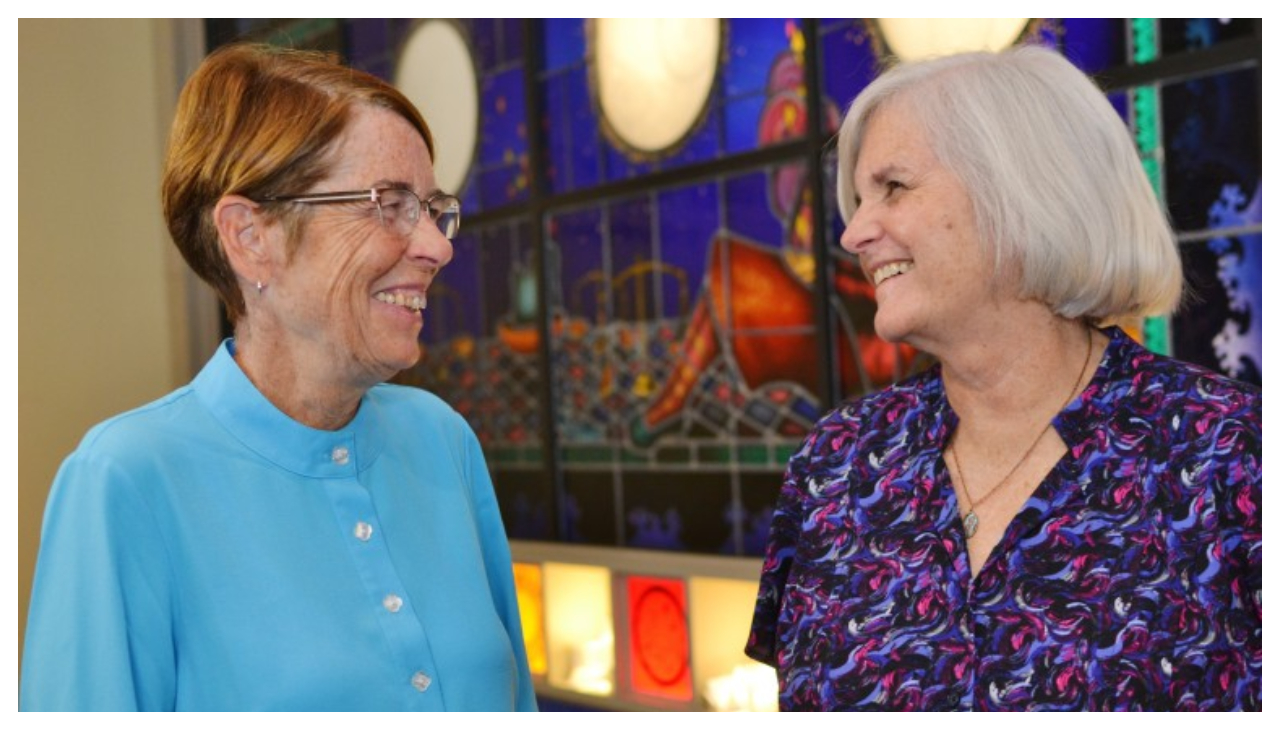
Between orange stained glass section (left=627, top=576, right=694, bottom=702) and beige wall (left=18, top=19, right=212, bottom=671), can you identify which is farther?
beige wall (left=18, top=19, right=212, bottom=671)

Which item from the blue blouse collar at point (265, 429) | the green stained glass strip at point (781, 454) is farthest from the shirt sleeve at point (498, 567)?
the green stained glass strip at point (781, 454)

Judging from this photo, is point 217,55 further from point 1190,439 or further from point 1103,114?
point 1190,439

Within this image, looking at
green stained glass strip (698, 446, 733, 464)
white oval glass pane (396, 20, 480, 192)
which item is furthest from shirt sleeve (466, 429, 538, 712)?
white oval glass pane (396, 20, 480, 192)

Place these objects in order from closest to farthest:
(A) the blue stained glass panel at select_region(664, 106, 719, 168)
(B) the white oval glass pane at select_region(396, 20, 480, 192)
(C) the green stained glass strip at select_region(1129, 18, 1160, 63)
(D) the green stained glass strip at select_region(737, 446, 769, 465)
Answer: (C) the green stained glass strip at select_region(1129, 18, 1160, 63), (D) the green stained glass strip at select_region(737, 446, 769, 465), (A) the blue stained glass panel at select_region(664, 106, 719, 168), (B) the white oval glass pane at select_region(396, 20, 480, 192)

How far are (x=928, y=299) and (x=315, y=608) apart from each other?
0.81m

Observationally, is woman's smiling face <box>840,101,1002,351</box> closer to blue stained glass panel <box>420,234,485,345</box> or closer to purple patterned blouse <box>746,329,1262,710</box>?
purple patterned blouse <box>746,329,1262,710</box>

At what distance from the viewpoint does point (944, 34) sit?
159 inches

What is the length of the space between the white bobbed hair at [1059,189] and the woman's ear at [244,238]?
2.73ft

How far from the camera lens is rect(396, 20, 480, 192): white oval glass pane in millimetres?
5898

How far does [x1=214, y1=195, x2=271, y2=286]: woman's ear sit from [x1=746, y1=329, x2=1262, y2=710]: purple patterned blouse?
0.76m

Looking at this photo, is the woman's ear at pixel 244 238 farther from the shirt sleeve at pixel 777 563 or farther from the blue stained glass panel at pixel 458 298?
the blue stained glass panel at pixel 458 298

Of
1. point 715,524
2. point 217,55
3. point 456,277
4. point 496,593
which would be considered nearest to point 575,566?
point 715,524

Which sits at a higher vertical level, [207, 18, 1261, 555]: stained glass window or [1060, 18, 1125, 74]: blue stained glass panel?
[1060, 18, 1125, 74]: blue stained glass panel

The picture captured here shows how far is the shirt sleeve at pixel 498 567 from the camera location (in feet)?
5.82
